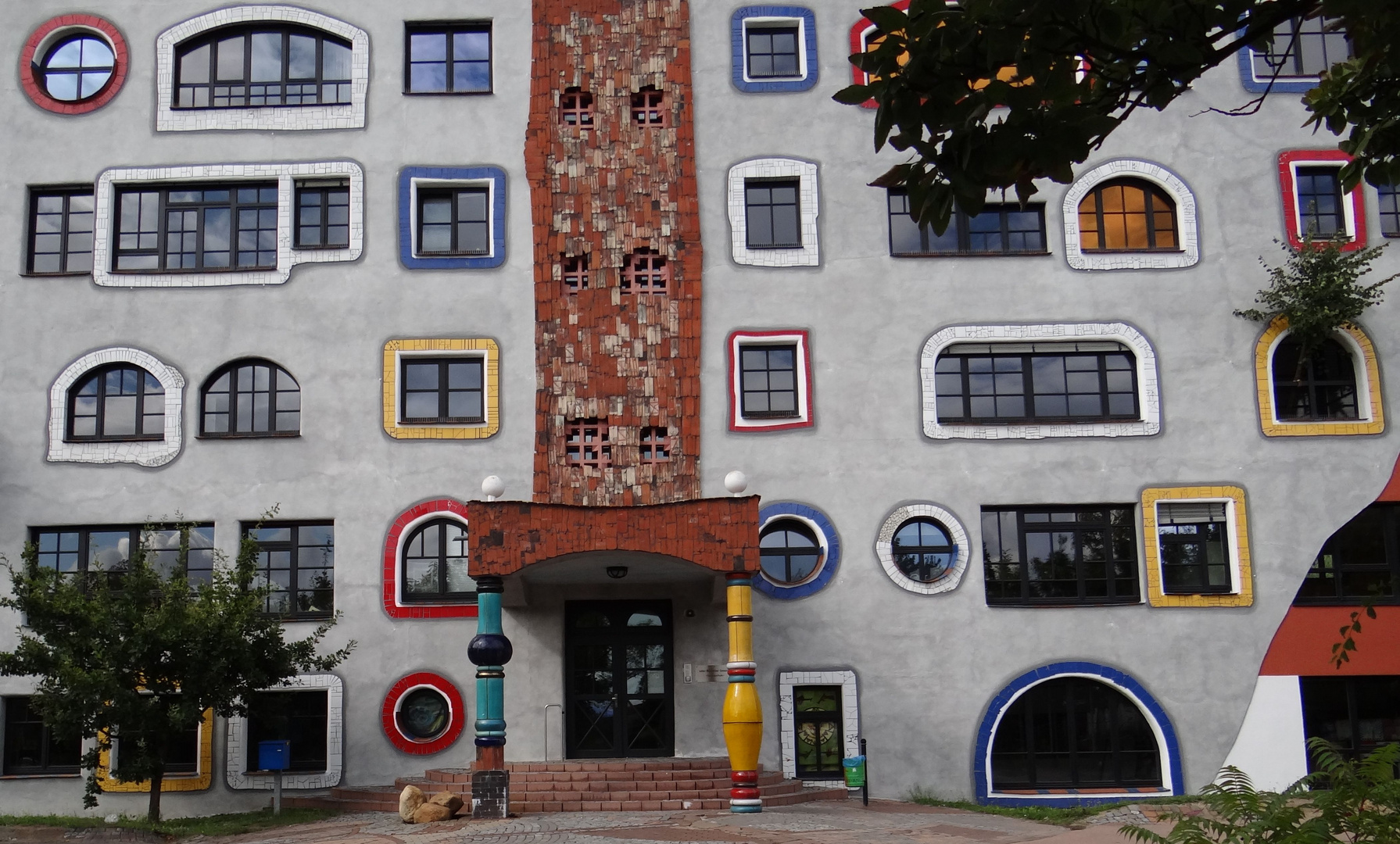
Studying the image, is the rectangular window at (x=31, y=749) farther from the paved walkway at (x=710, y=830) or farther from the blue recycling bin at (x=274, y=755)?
the paved walkway at (x=710, y=830)

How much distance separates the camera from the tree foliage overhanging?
5.87 metres

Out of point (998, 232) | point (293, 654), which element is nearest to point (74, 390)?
point (293, 654)

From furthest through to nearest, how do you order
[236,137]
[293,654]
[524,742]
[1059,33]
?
[236,137], [524,742], [293,654], [1059,33]

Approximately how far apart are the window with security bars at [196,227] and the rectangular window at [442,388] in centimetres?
285

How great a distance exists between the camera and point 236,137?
2183cm

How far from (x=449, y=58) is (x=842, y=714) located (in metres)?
11.8

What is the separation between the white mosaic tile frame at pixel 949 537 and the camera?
2075cm

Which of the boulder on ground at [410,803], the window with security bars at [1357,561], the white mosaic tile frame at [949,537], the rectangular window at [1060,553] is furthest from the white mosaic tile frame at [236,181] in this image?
the window with security bars at [1357,561]

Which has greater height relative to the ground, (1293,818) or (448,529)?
(448,529)

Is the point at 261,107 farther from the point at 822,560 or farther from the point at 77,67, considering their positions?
the point at 822,560

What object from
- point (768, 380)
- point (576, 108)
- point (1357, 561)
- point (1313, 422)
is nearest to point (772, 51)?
point (576, 108)

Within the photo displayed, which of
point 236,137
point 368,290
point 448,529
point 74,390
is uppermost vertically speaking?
point 236,137

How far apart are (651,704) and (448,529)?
13.0ft

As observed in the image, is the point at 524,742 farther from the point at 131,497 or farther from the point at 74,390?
the point at 74,390
